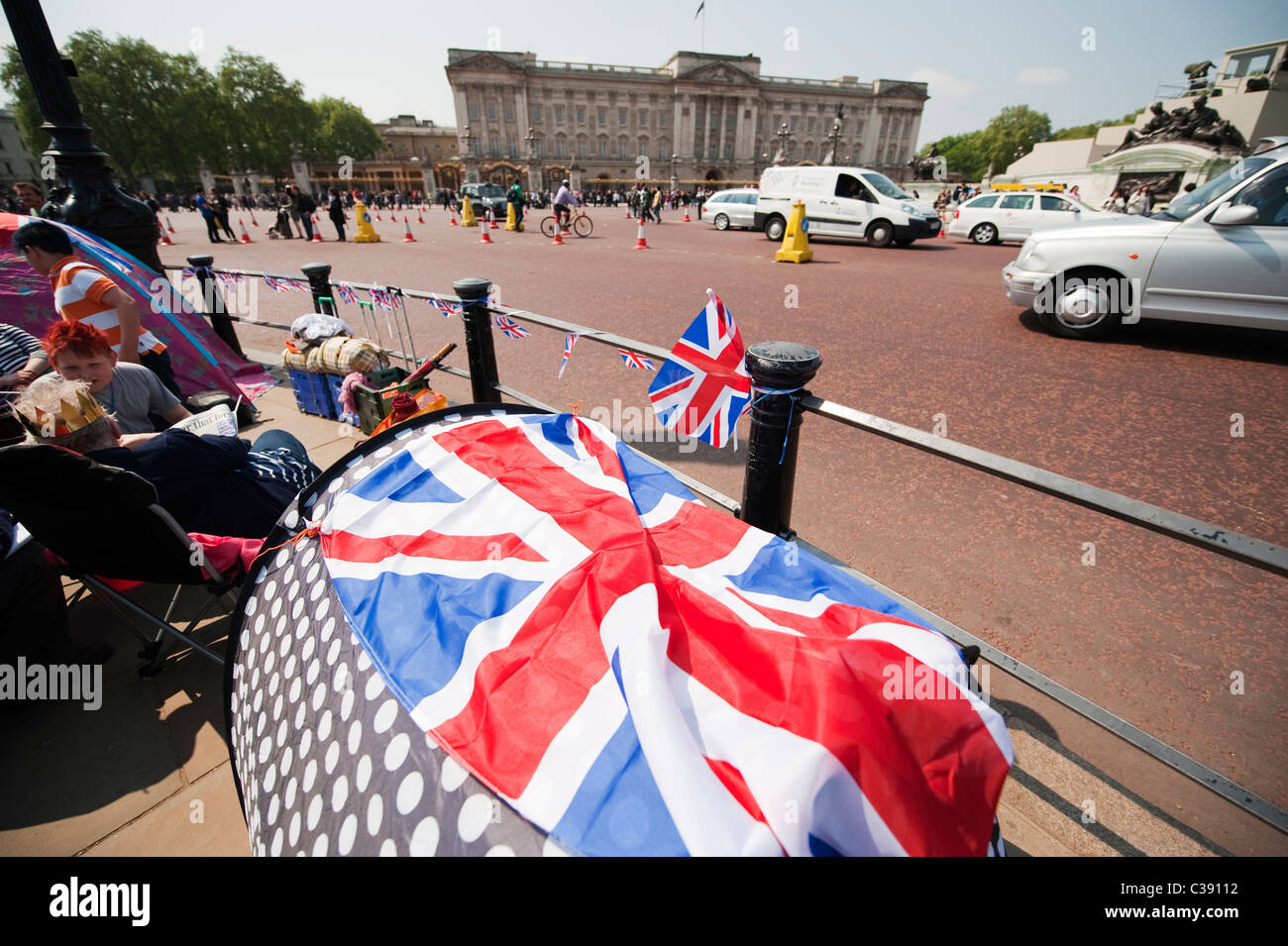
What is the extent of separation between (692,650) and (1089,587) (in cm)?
275

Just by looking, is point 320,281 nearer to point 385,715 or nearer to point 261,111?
point 385,715

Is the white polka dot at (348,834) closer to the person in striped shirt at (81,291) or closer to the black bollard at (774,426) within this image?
the black bollard at (774,426)

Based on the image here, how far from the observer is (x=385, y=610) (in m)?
1.34

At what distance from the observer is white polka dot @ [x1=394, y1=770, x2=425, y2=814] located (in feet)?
3.27

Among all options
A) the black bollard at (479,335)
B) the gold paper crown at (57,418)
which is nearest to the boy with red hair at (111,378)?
the gold paper crown at (57,418)

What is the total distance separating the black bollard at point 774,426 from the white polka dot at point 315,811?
5.31 ft

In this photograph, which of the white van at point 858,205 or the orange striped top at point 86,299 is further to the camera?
the white van at point 858,205

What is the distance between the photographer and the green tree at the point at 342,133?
3004 inches

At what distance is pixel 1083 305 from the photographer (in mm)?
6609

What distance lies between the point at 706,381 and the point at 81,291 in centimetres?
455

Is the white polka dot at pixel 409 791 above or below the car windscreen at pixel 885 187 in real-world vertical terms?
below

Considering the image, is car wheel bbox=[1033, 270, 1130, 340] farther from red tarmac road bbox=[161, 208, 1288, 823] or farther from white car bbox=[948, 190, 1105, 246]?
white car bbox=[948, 190, 1105, 246]

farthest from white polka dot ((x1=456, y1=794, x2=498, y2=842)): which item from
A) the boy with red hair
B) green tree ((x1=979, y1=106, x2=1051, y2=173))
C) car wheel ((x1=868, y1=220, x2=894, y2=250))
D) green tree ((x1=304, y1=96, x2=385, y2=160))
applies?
green tree ((x1=979, y1=106, x2=1051, y2=173))
